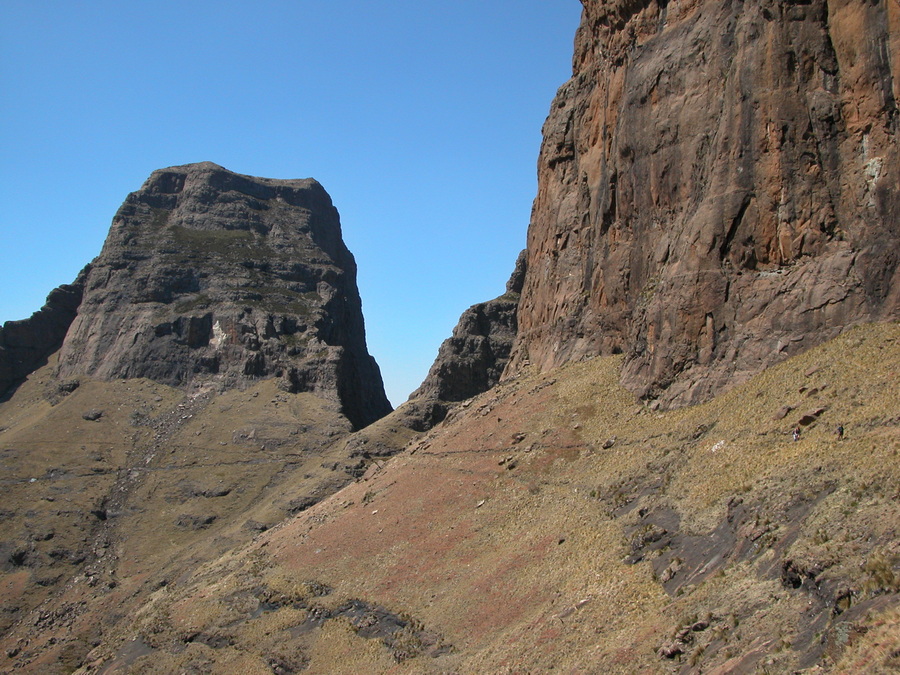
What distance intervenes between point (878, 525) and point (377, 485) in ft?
134

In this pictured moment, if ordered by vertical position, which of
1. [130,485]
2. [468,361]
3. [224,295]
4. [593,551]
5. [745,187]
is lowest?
[593,551]

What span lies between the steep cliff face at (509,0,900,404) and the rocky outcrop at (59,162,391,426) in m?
75.2

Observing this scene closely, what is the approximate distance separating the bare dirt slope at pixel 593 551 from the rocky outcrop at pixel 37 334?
89926 millimetres

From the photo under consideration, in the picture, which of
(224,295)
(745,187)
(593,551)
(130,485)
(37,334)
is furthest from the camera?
(37,334)

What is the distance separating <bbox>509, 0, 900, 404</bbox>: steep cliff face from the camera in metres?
35.8

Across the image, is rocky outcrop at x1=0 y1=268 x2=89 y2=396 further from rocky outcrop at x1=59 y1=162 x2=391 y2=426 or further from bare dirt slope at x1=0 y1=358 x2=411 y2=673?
bare dirt slope at x1=0 y1=358 x2=411 y2=673

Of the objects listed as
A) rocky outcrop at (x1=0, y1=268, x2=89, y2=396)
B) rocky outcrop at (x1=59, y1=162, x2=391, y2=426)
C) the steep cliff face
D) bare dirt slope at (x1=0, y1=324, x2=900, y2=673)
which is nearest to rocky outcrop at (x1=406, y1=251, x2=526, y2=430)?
rocky outcrop at (x1=59, y1=162, x2=391, y2=426)

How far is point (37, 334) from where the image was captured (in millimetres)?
143000

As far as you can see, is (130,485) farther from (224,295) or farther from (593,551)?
(593,551)

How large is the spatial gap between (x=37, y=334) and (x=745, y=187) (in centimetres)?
13952

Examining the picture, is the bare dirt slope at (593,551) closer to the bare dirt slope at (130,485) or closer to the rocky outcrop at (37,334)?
the bare dirt slope at (130,485)

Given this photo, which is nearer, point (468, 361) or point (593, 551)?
point (593, 551)

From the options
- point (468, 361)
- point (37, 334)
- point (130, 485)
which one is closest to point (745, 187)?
point (468, 361)

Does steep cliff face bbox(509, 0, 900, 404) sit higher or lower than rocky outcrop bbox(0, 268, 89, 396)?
lower
